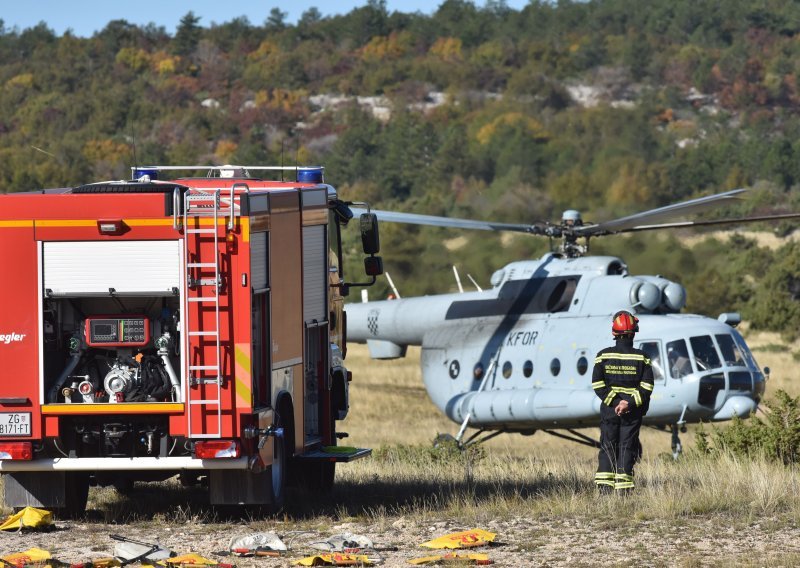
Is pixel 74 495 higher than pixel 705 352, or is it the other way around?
pixel 705 352

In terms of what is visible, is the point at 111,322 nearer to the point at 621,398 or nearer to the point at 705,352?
the point at 621,398

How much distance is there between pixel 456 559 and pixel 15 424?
377 cm

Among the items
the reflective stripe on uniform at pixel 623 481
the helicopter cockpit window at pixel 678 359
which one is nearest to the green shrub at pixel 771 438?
the helicopter cockpit window at pixel 678 359

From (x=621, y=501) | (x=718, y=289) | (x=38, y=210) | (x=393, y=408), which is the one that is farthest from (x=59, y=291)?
(x=718, y=289)

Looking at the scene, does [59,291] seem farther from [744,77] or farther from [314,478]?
[744,77]

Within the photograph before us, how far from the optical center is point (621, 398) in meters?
12.5

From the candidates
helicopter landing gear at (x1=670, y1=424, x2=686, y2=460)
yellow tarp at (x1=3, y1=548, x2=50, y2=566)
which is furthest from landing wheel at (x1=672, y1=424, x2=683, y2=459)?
yellow tarp at (x1=3, y1=548, x2=50, y2=566)

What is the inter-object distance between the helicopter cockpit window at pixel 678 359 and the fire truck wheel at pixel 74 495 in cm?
880

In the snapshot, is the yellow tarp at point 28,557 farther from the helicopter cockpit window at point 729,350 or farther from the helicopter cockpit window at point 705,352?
the helicopter cockpit window at point 729,350

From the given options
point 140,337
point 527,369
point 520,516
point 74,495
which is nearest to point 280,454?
point 140,337

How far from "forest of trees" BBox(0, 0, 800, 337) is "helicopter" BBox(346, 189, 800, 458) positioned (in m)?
22.1

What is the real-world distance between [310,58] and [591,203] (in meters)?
73.6

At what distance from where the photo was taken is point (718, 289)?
43.8 m

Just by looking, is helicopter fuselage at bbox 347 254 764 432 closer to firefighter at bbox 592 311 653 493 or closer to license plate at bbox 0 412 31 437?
firefighter at bbox 592 311 653 493
